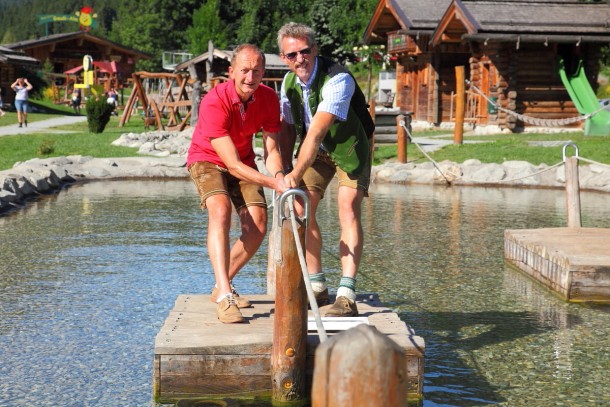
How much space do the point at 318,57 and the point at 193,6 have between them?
7975cm

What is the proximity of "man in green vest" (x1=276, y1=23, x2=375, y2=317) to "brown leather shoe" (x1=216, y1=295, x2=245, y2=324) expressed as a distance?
57 centimetres

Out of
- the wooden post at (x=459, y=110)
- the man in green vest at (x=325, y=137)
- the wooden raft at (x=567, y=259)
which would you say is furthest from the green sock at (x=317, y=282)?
the wooden post at (x=459, y=110)

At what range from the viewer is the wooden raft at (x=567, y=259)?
798 cm

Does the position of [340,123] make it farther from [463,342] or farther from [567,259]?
[567,259]

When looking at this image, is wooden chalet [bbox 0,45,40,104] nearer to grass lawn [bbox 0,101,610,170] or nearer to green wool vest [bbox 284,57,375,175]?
grass lawn [bbox 0,101,610,170]

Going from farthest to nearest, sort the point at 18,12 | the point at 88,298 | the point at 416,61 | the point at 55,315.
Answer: the point at 18,12
the point at 416,61
the point at 88,298
the point at 55,315

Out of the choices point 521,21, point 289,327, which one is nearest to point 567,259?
point 289,327

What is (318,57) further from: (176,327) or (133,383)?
(133,383)

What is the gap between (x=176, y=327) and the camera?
5512 mm

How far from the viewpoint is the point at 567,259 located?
319 inches

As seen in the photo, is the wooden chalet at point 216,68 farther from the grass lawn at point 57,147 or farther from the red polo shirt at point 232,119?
the red polo shirt at point 232,119

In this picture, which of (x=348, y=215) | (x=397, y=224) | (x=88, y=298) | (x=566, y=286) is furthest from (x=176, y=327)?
Answer: (x=397, y=224)

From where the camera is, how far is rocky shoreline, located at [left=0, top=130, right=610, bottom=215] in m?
16.7

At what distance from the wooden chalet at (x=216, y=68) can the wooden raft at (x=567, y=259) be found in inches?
758
